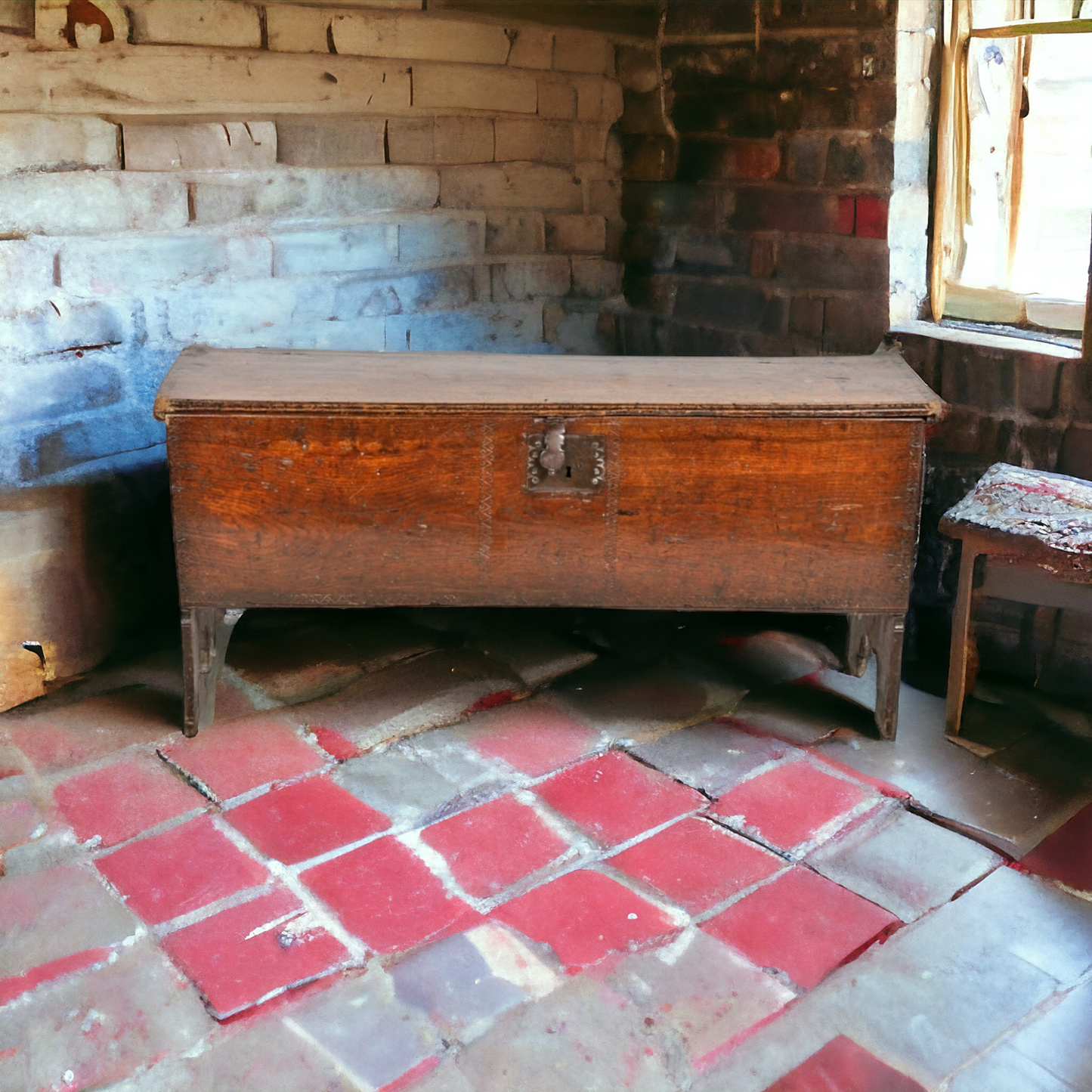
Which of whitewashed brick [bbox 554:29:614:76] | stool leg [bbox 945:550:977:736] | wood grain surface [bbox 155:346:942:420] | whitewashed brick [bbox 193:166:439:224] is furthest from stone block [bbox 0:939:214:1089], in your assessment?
whitewashed brick [bbox 554:29:614:76]

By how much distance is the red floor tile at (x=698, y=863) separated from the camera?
76.3 inches

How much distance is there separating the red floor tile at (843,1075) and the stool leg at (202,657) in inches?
52.6

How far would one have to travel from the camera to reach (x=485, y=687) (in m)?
2.59

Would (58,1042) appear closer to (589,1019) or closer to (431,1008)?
(431,1008)

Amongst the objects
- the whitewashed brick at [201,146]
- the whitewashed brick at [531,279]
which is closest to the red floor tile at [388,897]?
the whitewashed brick at [201,146]

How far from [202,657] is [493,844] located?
2.37ft

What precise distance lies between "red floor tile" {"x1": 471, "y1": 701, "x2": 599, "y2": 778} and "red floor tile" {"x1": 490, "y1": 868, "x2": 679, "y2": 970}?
1.19 ft

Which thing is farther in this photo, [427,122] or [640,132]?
[640,132]

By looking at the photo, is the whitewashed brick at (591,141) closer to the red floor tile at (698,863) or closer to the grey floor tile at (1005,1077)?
the red floor tile at (698,863)

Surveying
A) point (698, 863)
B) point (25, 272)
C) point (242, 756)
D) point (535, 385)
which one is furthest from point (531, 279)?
point (698, 863)

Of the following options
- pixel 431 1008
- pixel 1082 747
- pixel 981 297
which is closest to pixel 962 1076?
pixel 431 1008

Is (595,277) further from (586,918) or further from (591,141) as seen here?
(586,918)

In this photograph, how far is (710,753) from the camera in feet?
7.72

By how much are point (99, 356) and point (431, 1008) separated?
5.40 ft
